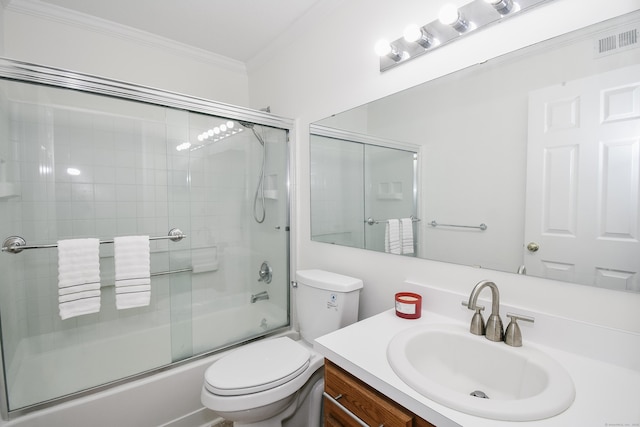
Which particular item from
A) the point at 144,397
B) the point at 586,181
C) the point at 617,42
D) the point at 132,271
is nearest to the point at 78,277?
the point at 132,271

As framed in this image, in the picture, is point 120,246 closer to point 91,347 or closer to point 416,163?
point 91,347

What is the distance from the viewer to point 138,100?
1540 millimetres

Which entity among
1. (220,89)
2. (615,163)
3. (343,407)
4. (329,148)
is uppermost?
(220,89)

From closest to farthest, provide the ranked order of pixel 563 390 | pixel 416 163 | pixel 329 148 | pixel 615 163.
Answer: pixel 563 390
pixel 615 163
pixel 416 163
pixel 329 148

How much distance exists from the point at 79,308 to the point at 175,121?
1104 millimetres

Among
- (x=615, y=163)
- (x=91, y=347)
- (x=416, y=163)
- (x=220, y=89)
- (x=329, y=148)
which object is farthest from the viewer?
(x=220, y=89)

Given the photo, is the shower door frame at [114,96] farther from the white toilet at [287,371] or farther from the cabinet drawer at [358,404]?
the cabinet drawer at [358,404]

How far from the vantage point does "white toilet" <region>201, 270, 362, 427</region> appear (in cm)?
121

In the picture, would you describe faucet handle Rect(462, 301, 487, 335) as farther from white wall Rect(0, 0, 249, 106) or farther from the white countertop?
white wall Rect(0, 0, 249, 106)

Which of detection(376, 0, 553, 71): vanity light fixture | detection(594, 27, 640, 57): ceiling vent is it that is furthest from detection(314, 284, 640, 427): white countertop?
detection(376, 0, 553, 71): vanity light fixture

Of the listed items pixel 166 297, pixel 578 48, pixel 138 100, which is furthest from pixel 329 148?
pixel 166 297

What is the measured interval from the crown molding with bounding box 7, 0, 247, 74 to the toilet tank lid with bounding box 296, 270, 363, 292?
6.50ft

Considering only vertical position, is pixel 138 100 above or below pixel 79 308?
Answer: above

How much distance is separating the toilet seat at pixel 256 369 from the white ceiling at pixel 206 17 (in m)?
2.00
